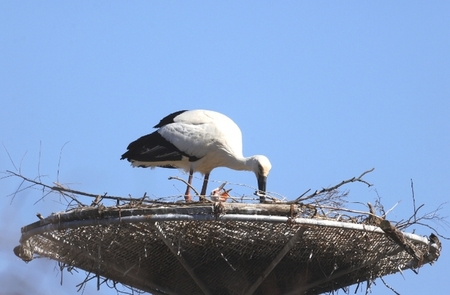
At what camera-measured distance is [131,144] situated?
41.6 feet

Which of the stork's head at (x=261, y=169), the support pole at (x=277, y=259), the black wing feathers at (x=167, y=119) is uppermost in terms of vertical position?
the black wing feathers at (x=167, y=119)

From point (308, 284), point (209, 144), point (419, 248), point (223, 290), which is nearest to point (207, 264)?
point (223, 290)

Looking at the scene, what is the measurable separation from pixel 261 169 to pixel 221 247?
2.82m

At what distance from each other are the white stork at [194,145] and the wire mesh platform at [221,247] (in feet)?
8.20

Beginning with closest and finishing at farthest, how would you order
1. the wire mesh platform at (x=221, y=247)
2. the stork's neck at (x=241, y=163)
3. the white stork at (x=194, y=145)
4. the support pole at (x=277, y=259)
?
the wire mesh platform at (x=221, y=247) < the support pole at (x=277, y=259) < the stork's neck at (x=241, y=163) < the white stork at (x=194, y=145)

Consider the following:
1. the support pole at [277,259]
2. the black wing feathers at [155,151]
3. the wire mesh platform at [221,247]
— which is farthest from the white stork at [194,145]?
the support pole at [277,259]

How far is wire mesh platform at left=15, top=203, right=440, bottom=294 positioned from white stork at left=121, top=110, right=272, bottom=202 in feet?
8.20

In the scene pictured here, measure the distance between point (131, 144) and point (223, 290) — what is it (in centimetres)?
319

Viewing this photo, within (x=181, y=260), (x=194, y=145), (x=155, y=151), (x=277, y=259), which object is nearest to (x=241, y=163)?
(x=194, y=145)

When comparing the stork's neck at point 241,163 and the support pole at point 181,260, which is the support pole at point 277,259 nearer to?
the support pole at point 181,260

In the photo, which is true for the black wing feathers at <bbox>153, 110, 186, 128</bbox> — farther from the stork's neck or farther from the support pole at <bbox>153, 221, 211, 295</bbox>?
the support pole at <bbox>153, 221, 211, 295</bbox>

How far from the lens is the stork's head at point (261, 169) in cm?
1212

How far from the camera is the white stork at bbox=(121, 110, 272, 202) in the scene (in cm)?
1245

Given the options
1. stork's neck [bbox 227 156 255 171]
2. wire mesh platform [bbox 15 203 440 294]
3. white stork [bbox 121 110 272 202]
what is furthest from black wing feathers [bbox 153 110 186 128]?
wire mesh platform [bbox 15 203 440 294]
